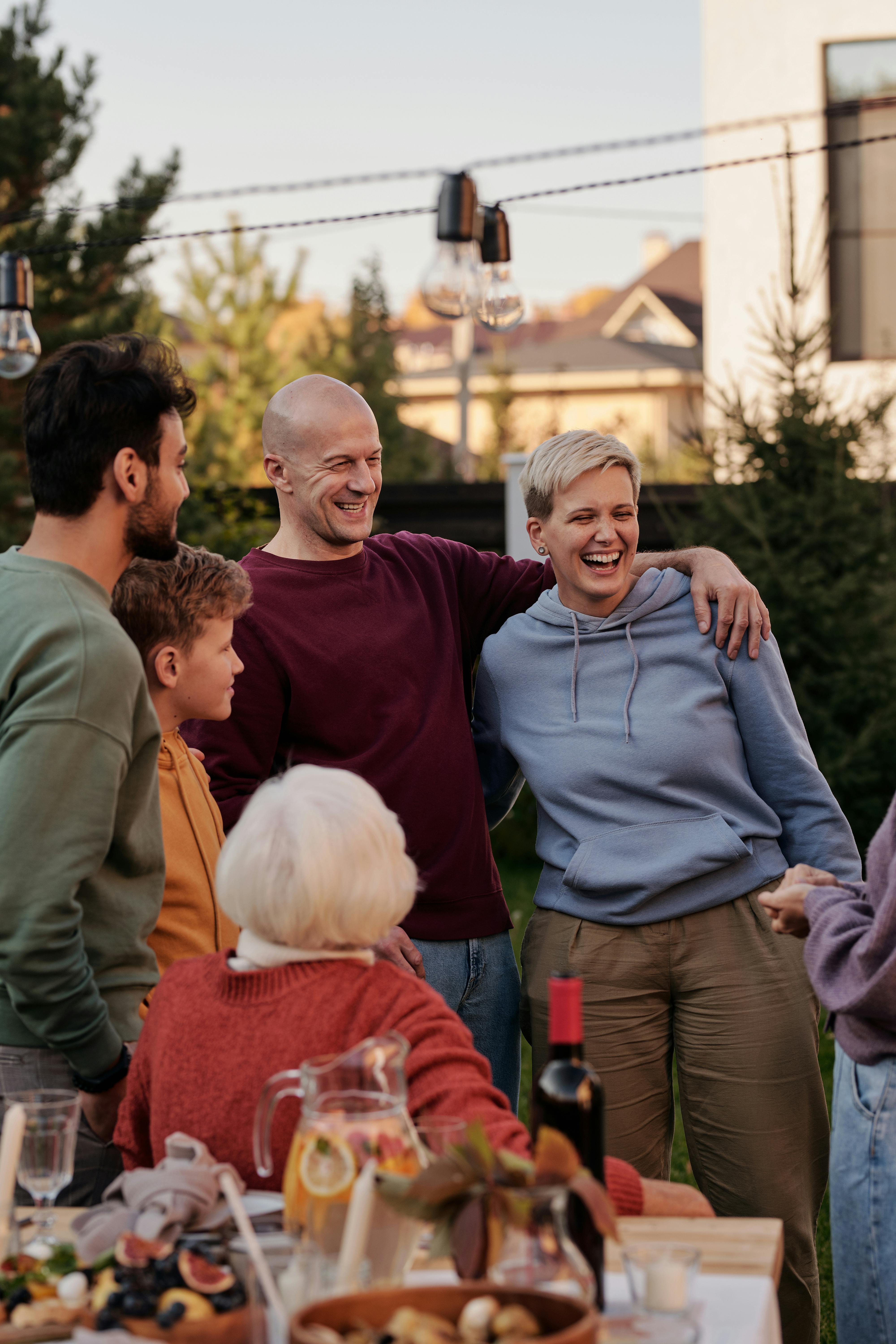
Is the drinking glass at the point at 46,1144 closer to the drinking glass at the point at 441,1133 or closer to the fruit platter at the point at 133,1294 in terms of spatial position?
the fruit platter at the point at 133,1294

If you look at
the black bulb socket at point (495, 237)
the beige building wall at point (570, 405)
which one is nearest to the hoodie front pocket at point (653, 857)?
the black bulb socket at point (495, 237)

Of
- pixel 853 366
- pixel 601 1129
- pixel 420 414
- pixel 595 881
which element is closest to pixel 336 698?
pixel 595 881

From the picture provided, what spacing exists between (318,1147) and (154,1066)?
0.49 meters

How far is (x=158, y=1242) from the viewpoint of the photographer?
1614 millimetres

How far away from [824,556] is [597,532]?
562 centimetres

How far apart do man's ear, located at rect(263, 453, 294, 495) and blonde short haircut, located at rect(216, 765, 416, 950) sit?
1.53 meters

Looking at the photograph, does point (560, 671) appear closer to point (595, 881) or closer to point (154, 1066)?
point (595, 881)

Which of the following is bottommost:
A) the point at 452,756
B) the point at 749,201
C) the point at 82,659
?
the point at 452,756

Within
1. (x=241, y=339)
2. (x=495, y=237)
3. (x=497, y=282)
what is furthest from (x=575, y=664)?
(x=241, y=339)

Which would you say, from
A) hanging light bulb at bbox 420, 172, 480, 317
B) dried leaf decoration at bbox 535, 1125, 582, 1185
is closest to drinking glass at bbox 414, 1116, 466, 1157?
dried leaf decoration at bbox 535, 1125, 582, 1185

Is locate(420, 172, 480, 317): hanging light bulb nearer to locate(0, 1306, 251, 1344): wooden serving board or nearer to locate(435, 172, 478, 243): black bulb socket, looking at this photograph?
locate(435, 172, 478, 243): black bulb socket

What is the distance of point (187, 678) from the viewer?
2.63 metres

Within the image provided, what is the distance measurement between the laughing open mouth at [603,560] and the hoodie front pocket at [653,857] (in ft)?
1.83

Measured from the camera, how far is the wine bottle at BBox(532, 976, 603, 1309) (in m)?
1.61
